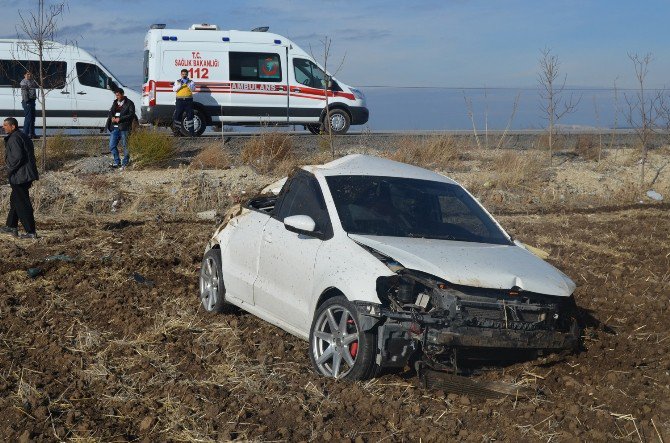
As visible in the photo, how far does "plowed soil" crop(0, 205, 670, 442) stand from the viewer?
6.20m

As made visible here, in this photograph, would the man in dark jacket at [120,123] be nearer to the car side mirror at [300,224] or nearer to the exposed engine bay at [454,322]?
the car side mirror at [300,224]

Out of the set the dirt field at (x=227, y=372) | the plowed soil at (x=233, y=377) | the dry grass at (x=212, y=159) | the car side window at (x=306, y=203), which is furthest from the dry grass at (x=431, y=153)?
the car side window at (x=306, y=203)

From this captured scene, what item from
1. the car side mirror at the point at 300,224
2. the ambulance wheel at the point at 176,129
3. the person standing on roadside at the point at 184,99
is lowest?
the car side mirror at the point at 300,224

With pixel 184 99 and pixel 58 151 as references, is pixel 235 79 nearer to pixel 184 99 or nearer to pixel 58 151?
pixel 184 99

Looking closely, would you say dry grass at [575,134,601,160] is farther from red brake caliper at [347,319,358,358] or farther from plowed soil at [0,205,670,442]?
red brake caliper at [347,319,358,358]

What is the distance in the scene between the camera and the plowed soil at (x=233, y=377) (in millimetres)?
6203

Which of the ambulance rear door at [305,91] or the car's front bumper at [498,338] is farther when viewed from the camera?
the ambulance rear door at [305,91]

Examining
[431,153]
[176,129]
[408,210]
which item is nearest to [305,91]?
[176,129]

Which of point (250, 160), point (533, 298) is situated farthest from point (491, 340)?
point (250, 160)

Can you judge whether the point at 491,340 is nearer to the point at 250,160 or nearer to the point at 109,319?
the point at 109,319

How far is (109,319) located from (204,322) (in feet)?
2.81

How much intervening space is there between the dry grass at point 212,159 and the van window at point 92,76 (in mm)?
8508

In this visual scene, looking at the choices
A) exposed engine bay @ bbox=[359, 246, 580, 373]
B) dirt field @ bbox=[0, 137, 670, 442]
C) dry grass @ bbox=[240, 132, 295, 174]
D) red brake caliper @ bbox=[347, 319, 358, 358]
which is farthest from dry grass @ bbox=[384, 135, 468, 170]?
red brake caliper @ bbox=[347, 319, 358, 358]

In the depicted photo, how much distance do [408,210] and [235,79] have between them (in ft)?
65.1
